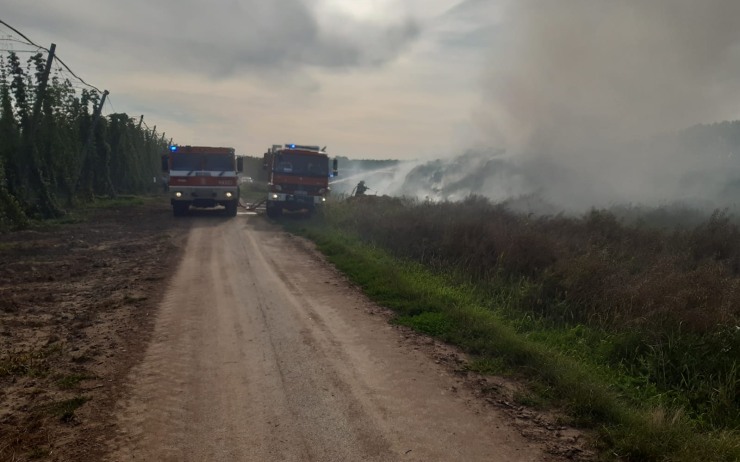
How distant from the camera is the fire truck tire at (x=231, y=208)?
23.1 meters

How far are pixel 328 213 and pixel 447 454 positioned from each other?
1826 centimetres

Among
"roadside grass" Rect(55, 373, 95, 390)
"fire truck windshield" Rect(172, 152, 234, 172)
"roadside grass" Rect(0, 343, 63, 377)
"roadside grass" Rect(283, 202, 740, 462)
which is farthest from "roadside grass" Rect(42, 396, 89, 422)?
"fire truck windshield" Rect(172, 152, 234, 172)

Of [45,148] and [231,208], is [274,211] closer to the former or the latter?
→ [231,208]

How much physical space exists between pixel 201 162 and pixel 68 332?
52.8 feet

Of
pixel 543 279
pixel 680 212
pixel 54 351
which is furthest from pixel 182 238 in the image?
pixel 680 212

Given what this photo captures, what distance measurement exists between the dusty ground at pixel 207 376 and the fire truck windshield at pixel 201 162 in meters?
12.1

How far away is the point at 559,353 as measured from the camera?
21.2ft

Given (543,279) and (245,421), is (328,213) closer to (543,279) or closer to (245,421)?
(543,279)

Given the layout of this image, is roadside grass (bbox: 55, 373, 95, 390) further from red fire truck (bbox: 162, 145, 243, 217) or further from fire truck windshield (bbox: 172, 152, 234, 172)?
fire truck windshield (bbox: 172, 152, 234, 172)

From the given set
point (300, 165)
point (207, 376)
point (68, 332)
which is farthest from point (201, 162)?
point (207, 376)

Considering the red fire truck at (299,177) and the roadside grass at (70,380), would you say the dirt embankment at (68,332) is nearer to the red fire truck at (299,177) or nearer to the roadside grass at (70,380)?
the roadside grass at (70,380)

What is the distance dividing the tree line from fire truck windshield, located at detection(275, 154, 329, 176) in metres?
8.60

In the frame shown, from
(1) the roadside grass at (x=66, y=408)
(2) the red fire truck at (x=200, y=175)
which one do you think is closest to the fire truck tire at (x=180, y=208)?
(2) the red fire truck at (x=200, y=175)

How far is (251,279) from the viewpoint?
1063 centimetres
